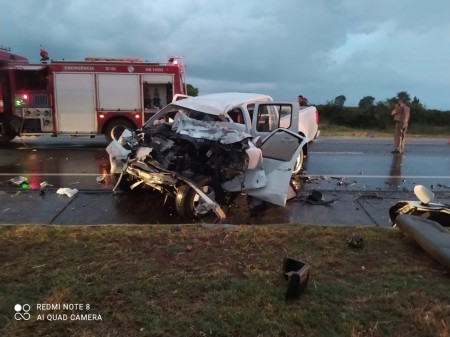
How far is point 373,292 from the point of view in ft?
11.7

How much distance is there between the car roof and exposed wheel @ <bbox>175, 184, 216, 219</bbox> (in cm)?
191

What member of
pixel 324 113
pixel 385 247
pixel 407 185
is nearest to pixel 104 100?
pixel 407 185

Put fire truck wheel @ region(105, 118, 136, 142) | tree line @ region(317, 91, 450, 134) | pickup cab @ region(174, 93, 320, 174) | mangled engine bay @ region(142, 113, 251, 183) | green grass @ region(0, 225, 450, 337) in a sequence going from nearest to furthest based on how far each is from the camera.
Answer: green grass @ region(0, 225, 450, 337) < mangled engine bay @ region(142, 113, 251, 183) < pickup cab @ region(174, 93, 320, 174) < fire truck wheel @ region(105, 118, 136, 142) < tree line @ region(317, 91, 450, 134)

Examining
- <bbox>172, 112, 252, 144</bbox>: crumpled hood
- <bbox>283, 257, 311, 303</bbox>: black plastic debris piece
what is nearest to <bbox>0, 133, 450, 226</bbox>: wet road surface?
<bbox>172, 112, 252, 144</bbox>: crumpled hood

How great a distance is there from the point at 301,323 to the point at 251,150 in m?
3.86

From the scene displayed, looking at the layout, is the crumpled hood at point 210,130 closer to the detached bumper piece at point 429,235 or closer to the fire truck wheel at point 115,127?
the detached bumper piece at point 429,235

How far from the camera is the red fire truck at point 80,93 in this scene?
45.5ft

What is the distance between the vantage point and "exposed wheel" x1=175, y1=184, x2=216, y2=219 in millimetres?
6309

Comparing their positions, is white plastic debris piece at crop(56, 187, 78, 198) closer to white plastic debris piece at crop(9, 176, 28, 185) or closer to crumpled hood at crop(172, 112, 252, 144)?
white plastic debris piece at crop(9, 176, 28, 185)

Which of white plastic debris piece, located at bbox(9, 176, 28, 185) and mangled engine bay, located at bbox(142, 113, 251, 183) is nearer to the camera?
mangled engine bay, located at bbox(142, 113, 251, 183)

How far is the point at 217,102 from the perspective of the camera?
8.15 metres

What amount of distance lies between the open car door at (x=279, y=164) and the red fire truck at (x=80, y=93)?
25.0 feet

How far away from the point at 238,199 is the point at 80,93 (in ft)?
27.8

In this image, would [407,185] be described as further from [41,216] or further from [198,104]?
[41,216]
